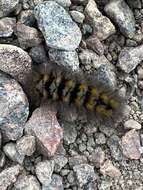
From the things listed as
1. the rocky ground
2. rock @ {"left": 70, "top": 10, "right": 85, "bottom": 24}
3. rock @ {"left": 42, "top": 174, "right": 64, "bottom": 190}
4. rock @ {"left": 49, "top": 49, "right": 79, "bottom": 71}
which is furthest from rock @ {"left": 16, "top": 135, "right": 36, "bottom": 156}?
rock @ {"left": 70, "top": 10, "right": 85, "bottom": 24}

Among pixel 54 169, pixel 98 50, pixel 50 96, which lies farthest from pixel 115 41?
pixel 54 169

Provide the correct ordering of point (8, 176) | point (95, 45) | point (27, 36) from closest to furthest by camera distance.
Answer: point (8, 176)
point (27, 36)
point (95, 45)

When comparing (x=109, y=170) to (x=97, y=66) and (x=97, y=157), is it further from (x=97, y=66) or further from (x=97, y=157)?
(x=97, y=66)

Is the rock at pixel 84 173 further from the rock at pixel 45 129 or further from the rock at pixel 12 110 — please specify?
the rock at pixel 12 110

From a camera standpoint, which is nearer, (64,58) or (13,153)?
(13,153)

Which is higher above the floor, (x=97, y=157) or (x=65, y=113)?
(x=65, y=113)

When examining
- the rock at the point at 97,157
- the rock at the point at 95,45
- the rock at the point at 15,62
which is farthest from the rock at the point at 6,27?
the rock at the point at 97,157

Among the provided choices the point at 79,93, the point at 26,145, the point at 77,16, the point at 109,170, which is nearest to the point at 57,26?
the point at 77,16

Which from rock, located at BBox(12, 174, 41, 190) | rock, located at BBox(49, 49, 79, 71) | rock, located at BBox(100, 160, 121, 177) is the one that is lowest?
rock, located at BBox(12, 174, 41, 190)

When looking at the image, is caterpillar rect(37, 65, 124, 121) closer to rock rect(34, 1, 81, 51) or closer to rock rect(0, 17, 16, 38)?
rock rect(34, 1, 81, 51)
